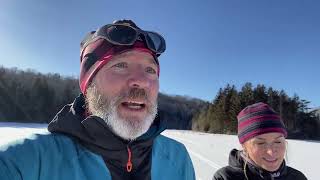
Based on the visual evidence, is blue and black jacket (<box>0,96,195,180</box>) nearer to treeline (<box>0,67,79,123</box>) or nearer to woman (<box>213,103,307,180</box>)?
woman (<box>213,103,307,180</box>)

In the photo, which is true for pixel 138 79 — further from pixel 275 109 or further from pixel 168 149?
pixel 275 109

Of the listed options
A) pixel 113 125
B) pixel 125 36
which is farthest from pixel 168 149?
pixel 125 36

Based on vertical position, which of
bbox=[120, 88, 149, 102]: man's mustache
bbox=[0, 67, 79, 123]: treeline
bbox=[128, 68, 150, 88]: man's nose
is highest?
bbox=[0, 67, 79, 123]: treeline

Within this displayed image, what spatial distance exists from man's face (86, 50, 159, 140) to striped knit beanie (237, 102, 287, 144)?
1.44 m

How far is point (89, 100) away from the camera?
197 cm

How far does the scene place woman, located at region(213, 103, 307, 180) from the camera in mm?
3063

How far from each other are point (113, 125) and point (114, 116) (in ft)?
0.15

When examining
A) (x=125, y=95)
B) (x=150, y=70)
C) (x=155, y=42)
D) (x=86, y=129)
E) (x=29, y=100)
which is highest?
(x=29, y=100)

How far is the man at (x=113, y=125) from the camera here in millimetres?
1666

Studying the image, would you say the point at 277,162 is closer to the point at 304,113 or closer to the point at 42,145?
the point at 42,145

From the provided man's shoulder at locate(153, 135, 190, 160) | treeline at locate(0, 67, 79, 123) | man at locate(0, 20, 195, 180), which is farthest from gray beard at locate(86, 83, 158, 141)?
treeline at locate(0, 67, 79, 123)

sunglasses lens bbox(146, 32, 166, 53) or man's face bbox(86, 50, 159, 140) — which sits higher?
sunglasses lens bbox(146, 32, 166, 53)

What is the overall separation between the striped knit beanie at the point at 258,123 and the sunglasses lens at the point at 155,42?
134 cm

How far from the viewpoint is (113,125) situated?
6.12 ft
